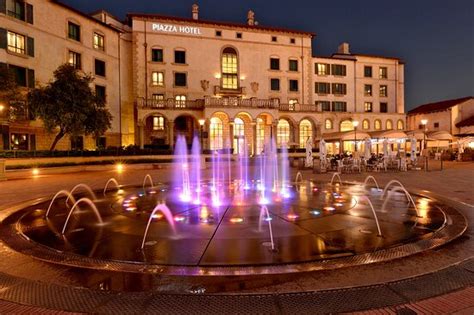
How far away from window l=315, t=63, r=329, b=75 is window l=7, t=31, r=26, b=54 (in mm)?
37407

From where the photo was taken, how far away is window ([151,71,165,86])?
41.4 m

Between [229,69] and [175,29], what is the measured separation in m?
8.73

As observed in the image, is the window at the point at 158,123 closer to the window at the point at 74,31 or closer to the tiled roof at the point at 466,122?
the window at the point at 74,31

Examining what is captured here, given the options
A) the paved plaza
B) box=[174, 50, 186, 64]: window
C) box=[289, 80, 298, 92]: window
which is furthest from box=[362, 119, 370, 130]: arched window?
the paved plaza

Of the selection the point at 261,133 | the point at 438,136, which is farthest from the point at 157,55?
the point at 438,136

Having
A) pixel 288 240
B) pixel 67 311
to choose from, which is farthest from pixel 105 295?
pixel 288 240

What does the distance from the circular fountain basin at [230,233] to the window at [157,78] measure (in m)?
32.9

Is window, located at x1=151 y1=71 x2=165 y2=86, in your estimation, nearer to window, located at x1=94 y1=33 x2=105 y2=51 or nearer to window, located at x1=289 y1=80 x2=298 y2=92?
window, located at x1=94 y1=33 x2=105 y2=51

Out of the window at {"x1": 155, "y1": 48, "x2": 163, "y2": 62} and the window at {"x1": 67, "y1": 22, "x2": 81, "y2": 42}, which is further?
the window at {"x1": 155, "y1": 48, "x2": 163, "y2": 62}

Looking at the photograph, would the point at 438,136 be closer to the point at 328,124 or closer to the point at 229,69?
the point at 328,124

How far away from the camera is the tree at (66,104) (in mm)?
24781

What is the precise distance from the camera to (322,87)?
49.3 m

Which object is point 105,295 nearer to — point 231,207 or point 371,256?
point 371,256

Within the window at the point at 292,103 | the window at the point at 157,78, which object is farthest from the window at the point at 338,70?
the window at the point at 157,78
